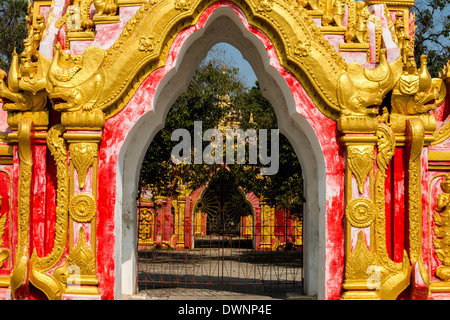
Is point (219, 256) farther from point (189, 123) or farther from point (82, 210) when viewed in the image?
point (82, 210)

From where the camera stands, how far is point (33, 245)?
25.2 ft

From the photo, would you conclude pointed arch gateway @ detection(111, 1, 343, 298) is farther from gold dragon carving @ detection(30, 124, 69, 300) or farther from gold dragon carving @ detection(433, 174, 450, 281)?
gold dragon carving @ detection(433, 174, 450, 281)

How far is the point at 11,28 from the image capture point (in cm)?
2262

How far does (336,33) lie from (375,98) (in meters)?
1.06

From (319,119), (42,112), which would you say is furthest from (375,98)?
(42,112)

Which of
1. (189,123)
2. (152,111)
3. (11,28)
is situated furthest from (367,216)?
(11,28)

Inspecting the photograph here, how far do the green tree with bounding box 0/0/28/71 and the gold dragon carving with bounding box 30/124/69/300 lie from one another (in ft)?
46.3

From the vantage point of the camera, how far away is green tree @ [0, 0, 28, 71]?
70.2ft

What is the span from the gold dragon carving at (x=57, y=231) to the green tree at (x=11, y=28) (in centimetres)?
1410

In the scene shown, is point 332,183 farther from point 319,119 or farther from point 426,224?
point 426,224

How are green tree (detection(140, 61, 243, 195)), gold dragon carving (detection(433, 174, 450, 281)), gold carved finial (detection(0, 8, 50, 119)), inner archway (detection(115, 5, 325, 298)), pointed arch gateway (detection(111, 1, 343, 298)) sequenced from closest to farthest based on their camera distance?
gold carved finial (detection(0, 8, 50, 119)), pointed arch gateway (detection(111, 1, 343, 298)), gold dragon carving (detection(433, 174, 450, 281)), inner archway (detection(115, 5, 325, 298)), green tree (detection(140, 61, 243, 195))

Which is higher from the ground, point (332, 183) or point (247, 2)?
point (247, 2)

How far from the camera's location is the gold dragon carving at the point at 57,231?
24.5 feet

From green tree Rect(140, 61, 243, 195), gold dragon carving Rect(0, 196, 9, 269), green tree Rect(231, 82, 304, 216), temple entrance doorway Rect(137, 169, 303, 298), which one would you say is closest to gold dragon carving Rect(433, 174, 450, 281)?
temple entrance doorway Rect(137, 169, 303, 298)
